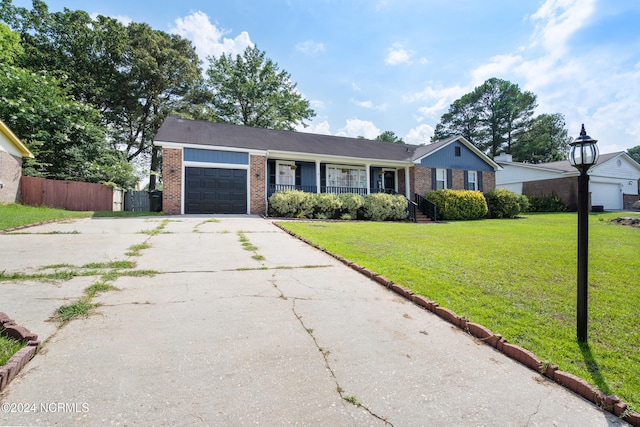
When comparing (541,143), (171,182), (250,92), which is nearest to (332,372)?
(171,182)

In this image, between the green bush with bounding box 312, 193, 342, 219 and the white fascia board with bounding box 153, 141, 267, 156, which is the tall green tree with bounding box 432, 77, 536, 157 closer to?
the green bush with bounding box 312, 193, 342, 219

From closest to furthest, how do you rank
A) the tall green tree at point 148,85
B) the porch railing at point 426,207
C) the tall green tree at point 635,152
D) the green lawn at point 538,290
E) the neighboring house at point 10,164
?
1. the green lawn at point 538,290
2. the neighboring house at point 10,164
3. the porch railing at point 426,207
4. the tall green tree at point 148,85
5. the tall green tree at point 635,152

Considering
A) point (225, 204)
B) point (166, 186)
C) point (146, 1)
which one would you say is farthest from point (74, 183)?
point (146, 1)

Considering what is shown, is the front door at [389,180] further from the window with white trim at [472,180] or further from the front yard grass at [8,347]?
the front yard grass at [8,347]

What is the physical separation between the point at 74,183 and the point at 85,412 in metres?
16.9

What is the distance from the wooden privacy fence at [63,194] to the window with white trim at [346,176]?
1252 centimetres

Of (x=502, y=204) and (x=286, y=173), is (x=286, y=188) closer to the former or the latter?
(x=286, y=173)

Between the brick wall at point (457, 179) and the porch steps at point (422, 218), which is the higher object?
the brick wall at point (457, 179)

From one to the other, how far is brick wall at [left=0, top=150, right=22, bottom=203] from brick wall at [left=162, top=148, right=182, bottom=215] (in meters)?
5.83

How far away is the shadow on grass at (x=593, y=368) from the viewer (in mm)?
1933

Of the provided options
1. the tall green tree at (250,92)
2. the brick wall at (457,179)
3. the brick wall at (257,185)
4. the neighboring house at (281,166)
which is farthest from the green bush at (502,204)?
→ the tall green tree at (250,92)

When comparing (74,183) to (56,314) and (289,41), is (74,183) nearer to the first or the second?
(289,41)

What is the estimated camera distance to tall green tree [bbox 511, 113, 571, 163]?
128 ft

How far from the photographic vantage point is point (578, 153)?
2.69m
